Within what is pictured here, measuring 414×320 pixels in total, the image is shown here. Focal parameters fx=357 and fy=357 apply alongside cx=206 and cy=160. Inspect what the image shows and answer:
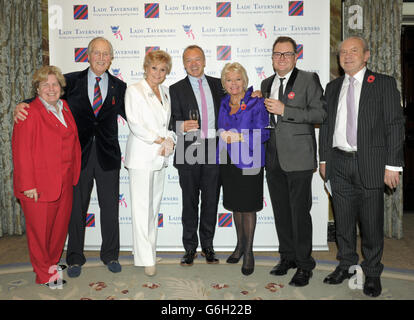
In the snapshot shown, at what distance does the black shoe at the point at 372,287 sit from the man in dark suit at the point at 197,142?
1504 millimetres

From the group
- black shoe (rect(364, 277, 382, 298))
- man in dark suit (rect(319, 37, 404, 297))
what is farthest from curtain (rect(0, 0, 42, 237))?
black shoe (rect(364, 277, 382, 298))

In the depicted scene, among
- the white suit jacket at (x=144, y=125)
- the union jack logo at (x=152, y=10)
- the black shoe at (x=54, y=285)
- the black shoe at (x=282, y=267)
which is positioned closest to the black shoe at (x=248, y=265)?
the black shoe at (x=282, y=267)

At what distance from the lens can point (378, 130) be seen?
2867 mm

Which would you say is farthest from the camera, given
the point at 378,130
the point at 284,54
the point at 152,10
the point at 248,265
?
the point at 152,10

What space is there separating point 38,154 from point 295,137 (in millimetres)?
2187

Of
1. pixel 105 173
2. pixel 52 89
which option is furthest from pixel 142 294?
pixel 52 89

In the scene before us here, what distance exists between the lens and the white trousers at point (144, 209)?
3242 millimetres

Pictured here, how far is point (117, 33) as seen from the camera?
4.11 metres

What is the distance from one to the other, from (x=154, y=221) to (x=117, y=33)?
2.23m

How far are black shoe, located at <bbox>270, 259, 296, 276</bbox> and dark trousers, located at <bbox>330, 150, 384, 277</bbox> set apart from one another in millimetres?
489

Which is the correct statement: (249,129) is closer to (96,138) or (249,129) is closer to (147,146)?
(147,146)

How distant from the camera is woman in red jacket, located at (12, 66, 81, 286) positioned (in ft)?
9.80

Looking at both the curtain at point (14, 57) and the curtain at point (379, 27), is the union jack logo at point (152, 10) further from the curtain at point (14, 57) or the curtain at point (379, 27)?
the curtain at point (379, 27)

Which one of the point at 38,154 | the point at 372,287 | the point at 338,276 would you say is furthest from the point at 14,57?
the point at 372,287
